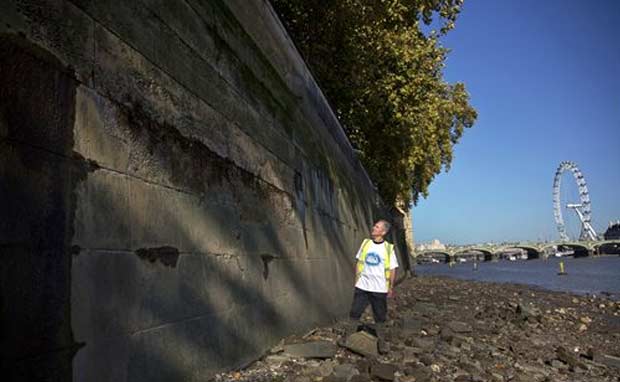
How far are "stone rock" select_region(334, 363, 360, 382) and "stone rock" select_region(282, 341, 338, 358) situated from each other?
41cm

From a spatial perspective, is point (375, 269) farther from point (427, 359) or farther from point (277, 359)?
point (277, 359)

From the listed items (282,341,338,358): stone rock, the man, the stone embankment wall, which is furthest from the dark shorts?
(282,341,338,358): stone rock

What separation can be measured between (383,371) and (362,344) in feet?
3.64

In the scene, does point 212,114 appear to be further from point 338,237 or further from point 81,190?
point 338,237

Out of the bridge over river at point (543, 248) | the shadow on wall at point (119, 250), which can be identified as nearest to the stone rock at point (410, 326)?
the shadow on wall at point (119, 250)

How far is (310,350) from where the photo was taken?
5.58m

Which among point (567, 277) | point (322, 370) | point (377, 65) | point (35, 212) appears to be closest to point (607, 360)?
point (322, 370)

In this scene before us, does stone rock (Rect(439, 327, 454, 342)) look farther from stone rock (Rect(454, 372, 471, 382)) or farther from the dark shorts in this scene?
stone rock (Rect(454, 372, 471, 382))

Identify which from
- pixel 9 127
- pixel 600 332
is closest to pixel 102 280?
pixel 9 127

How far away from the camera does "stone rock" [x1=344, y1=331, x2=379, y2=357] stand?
5999mm

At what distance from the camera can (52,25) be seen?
248 cm

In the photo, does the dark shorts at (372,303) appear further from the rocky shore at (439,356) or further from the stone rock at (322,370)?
the stone rock at (322,370)

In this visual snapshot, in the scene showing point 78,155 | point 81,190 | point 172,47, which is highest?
point 172,47

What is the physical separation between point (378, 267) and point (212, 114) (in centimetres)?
387
